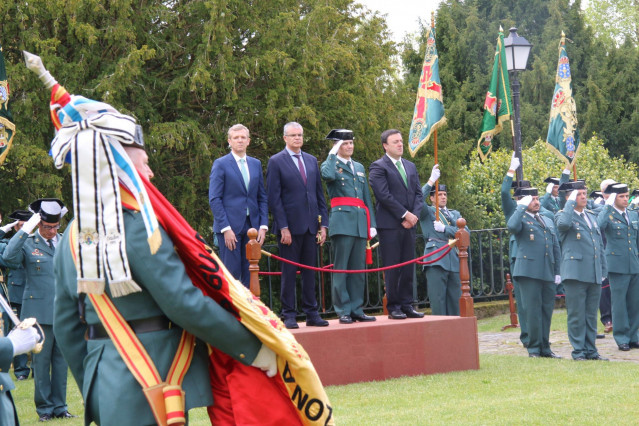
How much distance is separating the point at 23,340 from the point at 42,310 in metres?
5.71

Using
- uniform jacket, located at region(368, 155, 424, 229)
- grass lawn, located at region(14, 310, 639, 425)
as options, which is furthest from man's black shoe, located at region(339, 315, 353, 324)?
uniform jacket, located at region(368, 155, 424, 229)

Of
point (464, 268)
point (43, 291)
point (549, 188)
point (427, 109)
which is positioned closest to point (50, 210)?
point (43, 291)

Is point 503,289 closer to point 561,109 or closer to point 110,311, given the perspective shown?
point 561,109

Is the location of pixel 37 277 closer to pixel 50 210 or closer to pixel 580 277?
pixel 50 210

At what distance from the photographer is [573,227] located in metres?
11.5

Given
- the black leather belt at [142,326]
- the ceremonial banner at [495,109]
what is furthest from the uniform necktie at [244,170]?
the black leather belt at [142,326]

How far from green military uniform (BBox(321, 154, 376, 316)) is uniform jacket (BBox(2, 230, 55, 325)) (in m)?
3.01

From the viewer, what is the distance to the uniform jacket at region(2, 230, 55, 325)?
9453 mm

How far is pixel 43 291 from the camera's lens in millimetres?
9539

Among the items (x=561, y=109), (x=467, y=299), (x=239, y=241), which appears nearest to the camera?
(x=239, y=241)

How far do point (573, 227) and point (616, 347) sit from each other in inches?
84.9

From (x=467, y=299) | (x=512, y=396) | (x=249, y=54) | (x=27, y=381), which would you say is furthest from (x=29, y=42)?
(x=512, y=396)

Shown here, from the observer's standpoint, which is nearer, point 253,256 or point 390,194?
point 253,256

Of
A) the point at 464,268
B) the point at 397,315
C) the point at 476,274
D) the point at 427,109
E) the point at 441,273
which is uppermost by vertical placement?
the point at 427,109
